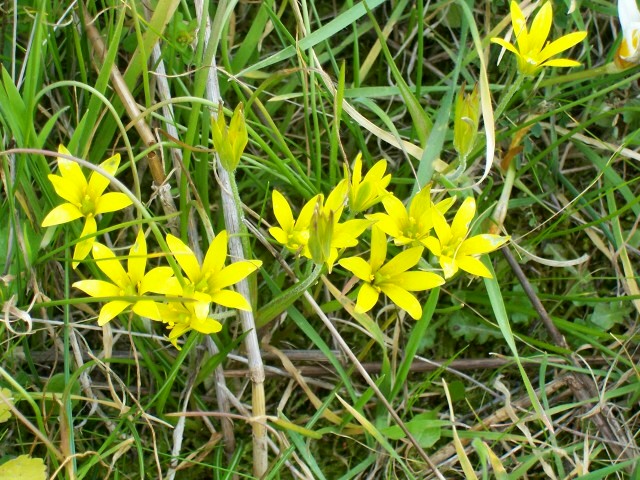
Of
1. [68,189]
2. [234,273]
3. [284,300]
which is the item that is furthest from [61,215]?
[284,300]

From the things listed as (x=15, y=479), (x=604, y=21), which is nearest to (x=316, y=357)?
(x=15, y=479)

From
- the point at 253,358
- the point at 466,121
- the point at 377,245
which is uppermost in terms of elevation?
the point at 466,121

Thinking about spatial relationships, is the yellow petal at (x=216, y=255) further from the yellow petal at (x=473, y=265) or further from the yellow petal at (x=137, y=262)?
the yellow petal at (x=473, y=265)

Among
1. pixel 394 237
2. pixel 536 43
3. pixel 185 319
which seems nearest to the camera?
pixel 185 319

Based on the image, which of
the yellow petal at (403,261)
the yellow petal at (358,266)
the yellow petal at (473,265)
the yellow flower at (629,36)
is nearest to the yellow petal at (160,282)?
the yellow petal at (358,266)

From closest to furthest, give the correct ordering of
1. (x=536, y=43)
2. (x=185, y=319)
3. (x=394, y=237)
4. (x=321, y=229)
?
Answer: (x=321, y=229)
(x=185, y=319)
(x=394, y=237)
(x=536, y=43)

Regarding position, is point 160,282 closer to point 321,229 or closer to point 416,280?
point 321,229
